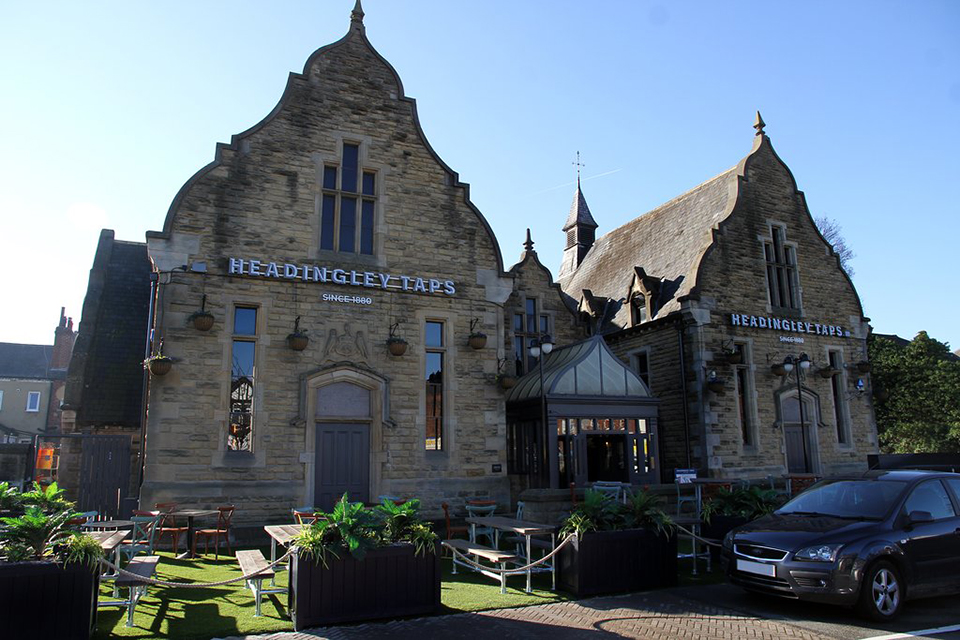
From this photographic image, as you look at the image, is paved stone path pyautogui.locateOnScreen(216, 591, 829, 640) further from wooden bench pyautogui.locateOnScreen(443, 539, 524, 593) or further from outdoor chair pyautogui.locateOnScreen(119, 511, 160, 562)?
outdoor chair pyautogui.locateOnScreen(119, 511, 160, 562)

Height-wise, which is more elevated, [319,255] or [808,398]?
[319,255]

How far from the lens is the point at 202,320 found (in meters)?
13.7

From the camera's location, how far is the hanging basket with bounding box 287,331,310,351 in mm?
14414

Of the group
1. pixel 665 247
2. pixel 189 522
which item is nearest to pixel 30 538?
pixel 189 522

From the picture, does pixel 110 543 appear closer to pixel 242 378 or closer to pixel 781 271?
pixel 242 378

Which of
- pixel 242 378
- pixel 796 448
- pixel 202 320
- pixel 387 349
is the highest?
pixel 202 320

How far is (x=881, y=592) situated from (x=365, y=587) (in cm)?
575

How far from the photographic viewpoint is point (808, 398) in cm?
2194

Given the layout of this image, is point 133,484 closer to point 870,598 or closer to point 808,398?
point 870,598

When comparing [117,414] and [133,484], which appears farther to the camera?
[117,414]

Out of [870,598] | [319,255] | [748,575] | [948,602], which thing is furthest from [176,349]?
[948,602]

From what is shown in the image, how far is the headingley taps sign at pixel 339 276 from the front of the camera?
14.5 m

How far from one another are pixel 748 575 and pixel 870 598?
1286 millimetres

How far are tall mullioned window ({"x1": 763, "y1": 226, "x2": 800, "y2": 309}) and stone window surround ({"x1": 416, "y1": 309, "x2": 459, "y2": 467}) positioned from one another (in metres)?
11.7
